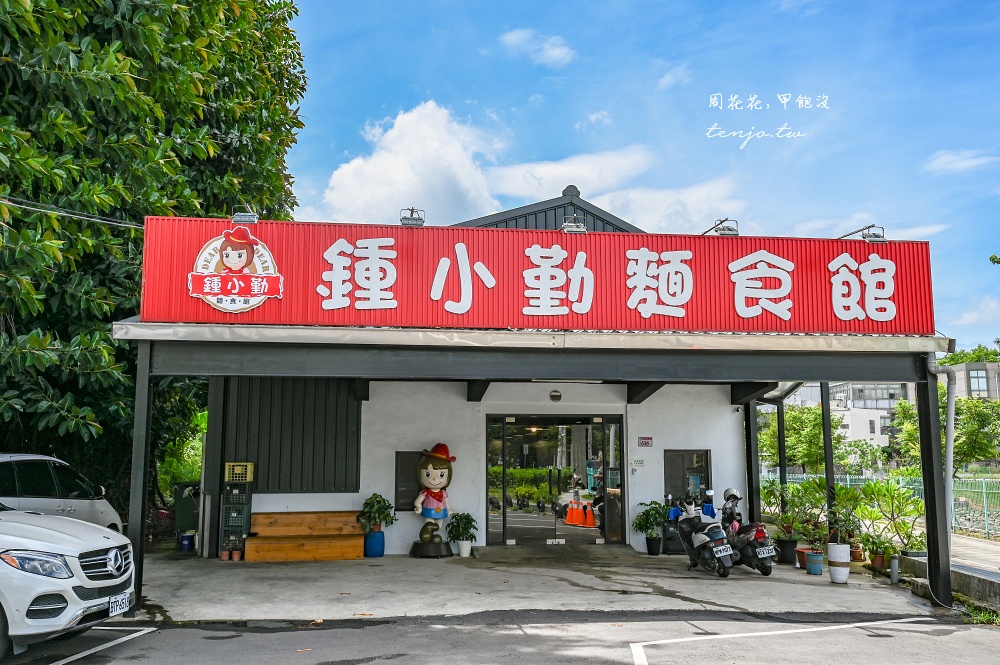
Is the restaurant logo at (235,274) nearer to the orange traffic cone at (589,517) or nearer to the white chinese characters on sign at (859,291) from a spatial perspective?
the white chinese characters on sign at (859,291)

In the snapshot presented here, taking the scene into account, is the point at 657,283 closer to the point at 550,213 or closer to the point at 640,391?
the point at 640,391

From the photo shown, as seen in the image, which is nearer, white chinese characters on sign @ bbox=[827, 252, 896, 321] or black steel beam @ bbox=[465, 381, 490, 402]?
white chinese characters on sign @ bbox=[827, 252, 896, 321]

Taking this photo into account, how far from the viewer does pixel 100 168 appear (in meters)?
12.1

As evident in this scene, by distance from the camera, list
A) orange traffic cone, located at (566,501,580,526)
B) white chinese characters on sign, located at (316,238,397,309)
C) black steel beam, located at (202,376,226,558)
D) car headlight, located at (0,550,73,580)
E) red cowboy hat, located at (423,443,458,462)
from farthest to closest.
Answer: orange traffic cone, located at (566,501,580,526) < red cowboy hat, located at (423,443,458,462) < black steel beam, located at (202,376,226,558) < white chinese characters on sign, located at (316,238,397,309) < car headlight, located at (0,550,73,580)

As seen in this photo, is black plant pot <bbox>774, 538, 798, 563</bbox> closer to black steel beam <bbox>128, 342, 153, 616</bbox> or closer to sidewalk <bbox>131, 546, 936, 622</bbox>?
sidewalk <bbox>131, 546, 936, 622</bbox>

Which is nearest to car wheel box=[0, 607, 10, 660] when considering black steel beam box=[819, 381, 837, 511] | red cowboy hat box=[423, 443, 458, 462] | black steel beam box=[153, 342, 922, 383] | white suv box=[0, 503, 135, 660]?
white suv box=[0, 503, 135, 660]

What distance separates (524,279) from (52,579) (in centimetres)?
558

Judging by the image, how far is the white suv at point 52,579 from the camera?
6.20 metres

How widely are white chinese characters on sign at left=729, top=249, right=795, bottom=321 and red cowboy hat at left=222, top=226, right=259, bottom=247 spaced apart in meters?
5.76

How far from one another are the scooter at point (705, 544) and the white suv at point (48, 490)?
861 cm

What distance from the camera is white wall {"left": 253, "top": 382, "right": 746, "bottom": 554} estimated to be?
14.1 meters

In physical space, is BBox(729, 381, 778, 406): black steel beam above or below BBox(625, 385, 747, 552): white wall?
above

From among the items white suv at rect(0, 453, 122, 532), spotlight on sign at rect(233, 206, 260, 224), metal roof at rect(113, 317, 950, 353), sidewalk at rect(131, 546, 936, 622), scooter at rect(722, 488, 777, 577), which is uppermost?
spotlight on sign at rect(233, 206, 260, 224)

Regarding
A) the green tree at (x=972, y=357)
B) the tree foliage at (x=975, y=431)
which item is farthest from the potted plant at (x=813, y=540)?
the green tree at (x=972, y=357)
